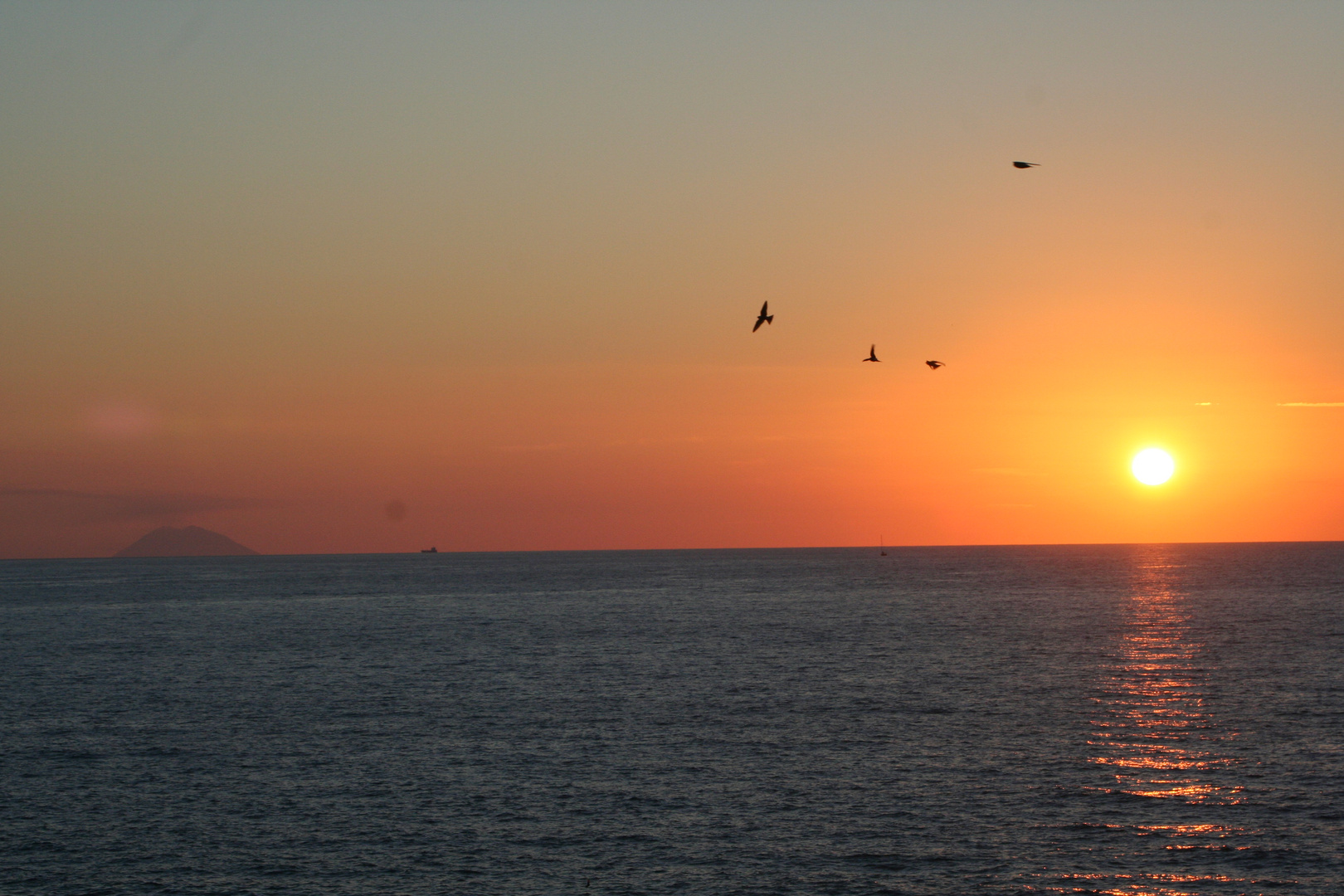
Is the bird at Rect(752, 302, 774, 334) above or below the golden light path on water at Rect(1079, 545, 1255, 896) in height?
above

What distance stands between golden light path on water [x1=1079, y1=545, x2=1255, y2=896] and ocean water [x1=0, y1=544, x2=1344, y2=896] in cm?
22

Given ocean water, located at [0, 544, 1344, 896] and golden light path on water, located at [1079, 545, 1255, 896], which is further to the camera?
ocean water, located at [0, 544, 1344, 896]

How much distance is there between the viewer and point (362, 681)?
268 feet

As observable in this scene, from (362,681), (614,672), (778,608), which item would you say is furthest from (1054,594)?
(362,681)

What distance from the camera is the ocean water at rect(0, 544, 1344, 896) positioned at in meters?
37.9

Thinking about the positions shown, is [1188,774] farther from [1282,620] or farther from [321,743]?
[1282,620]

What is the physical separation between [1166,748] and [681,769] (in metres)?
22.9

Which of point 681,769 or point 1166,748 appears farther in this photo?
point 1166,748

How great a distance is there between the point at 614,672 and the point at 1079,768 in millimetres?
41001

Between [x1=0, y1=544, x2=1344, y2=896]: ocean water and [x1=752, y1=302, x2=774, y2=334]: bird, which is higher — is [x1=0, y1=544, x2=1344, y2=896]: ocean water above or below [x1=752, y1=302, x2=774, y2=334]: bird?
below

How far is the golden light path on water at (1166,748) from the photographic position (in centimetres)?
3659

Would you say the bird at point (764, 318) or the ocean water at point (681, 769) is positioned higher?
the bird at point (764, 318)

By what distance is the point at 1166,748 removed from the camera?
54.4 meters

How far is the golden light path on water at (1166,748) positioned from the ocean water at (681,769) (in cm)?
22
